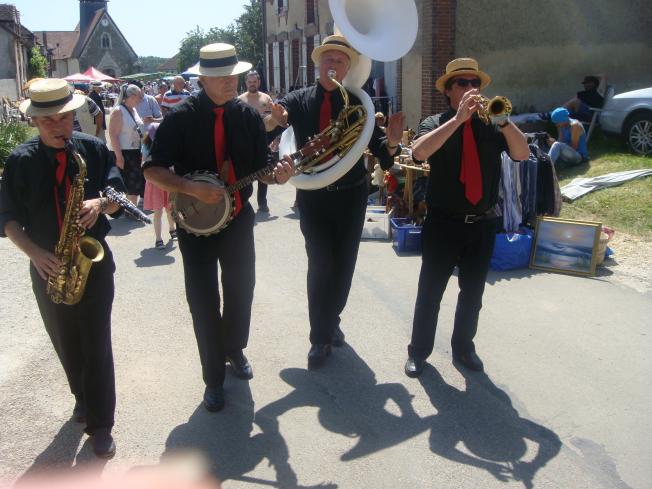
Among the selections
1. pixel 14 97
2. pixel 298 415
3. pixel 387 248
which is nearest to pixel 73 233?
pixel 298 415

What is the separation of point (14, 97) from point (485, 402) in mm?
37347

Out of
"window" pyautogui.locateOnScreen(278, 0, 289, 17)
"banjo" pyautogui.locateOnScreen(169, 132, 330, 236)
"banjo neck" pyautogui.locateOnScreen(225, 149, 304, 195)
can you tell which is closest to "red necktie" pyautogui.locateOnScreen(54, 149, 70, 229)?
"banjo" pyautogui.locateOnScreen(169, 132, 330, 236)

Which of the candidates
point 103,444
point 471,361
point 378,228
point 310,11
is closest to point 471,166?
point 471,361

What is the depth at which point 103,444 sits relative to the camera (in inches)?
134

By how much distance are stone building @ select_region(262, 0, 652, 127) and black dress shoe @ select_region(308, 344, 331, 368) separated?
8.68 m

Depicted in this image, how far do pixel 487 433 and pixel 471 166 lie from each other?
5.22 feet

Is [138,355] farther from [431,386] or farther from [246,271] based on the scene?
[431,386]

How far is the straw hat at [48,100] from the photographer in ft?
10.3

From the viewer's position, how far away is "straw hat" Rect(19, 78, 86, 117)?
3.13 metres

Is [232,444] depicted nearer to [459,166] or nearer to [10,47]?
[459,166]

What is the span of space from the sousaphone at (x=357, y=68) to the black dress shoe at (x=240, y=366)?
1.21m

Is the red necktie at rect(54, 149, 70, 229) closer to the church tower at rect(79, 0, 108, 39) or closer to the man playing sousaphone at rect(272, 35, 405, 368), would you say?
the man playing sousaphone at rect(272, 35, 405, 368)

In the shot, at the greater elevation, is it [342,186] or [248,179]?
[248,179]

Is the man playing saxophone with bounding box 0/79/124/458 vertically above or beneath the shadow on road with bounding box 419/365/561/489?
above
